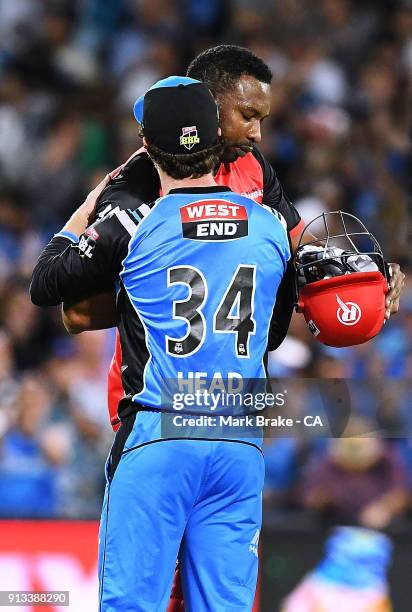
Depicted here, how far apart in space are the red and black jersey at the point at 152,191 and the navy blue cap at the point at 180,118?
27 centimetres

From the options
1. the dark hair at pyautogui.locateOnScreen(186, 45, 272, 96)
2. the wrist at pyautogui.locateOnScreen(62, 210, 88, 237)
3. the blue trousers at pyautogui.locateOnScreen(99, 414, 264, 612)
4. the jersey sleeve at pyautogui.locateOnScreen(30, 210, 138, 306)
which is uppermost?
the dark hair at pyautogui.locateOnScreen(186, 45, 272, 96)

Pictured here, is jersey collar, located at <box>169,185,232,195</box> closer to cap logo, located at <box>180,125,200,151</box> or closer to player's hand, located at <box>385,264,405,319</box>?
cap logo, located at <box>180,125,200,151</box>

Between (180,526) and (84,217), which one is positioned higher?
(84,217)

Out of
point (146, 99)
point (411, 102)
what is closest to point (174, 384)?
point (146, 99)

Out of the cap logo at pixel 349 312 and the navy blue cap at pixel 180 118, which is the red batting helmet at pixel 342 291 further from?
the navy blue cap at pixel 180 118

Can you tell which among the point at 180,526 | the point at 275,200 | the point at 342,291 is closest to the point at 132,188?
the point at 275,200

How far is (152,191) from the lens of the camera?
152 inches

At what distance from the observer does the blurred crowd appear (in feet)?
22.7

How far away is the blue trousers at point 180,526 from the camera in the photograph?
350 cm

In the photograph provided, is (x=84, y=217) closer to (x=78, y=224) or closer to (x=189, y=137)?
(x=78, y=224)

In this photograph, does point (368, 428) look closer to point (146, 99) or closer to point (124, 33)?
point (146, 99)

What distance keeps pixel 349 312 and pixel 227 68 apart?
1.03m

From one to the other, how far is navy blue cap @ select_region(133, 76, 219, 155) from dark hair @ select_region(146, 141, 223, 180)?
2 cm

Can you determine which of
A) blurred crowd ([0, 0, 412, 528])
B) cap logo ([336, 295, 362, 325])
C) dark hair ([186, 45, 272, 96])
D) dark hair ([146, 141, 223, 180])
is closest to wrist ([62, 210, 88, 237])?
dark hair ([146, 141, 223, 180])
